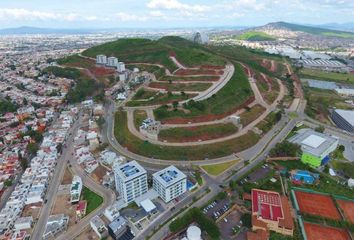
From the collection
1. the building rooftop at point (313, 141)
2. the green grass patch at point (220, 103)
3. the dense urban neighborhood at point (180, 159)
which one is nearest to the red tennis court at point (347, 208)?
the dense urban neighborhood at point (180, 159)

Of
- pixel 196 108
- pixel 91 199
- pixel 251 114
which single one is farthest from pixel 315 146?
pixel 91 199

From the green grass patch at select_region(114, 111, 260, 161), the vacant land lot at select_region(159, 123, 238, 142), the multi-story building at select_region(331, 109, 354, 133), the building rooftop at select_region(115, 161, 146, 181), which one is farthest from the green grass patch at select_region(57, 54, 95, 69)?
the multi-story building at select_region(331, 109, 354, 133)

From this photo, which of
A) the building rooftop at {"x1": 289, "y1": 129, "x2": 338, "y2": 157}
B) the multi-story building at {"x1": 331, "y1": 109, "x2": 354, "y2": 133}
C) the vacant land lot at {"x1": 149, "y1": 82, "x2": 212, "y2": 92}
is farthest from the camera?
the vacant land lot at {"x1": 149, "y1": 82, "x2": 212, "y2": 92}

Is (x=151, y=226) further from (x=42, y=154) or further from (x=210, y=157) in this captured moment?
(x=42, y=154)

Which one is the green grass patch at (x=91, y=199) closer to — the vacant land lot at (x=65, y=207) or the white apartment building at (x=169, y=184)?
the vacant land lot at (x=65, y=207)

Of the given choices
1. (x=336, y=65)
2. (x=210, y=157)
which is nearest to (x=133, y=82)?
(x=210, y=157)

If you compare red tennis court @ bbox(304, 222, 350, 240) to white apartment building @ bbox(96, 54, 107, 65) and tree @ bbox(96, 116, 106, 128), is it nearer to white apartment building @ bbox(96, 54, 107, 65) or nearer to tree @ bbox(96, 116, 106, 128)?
tree @ bbox(96, 116, 106, 128)

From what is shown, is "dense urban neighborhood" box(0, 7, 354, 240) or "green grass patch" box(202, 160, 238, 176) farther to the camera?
"green grass patch" box(202, 160, 238, 176)
